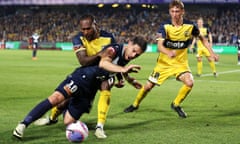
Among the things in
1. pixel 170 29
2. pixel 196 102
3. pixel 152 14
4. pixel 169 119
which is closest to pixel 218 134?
pixel 169 119

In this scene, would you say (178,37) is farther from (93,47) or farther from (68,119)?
(68,119)

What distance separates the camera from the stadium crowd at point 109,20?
182 ft

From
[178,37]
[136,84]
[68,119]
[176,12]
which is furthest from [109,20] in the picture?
[68,119]

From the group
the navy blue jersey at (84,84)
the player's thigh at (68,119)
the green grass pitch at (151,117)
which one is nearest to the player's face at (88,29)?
the navy blue jersey at (84,84)

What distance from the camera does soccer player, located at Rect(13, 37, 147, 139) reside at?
795 cm

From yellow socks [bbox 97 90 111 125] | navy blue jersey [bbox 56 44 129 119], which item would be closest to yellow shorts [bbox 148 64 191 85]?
yellow socks [bbox 97 90 111 125]

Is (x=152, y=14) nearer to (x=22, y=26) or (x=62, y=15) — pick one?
(x=62, y=15)

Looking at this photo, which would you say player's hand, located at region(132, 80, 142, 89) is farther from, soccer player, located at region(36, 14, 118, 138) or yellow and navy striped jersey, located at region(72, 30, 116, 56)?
yellow and navy striped jersey, located at region(72, 30, 116, 56)

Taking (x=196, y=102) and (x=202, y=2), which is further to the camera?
(x=202, y=2)

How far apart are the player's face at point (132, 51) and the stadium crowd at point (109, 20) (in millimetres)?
43004

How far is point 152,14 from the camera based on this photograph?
60.2 meters

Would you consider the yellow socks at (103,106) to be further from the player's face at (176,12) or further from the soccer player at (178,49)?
the player's face at (176,12)

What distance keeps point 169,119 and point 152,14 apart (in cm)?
5013

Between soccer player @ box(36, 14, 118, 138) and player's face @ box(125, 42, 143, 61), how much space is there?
0.54m
